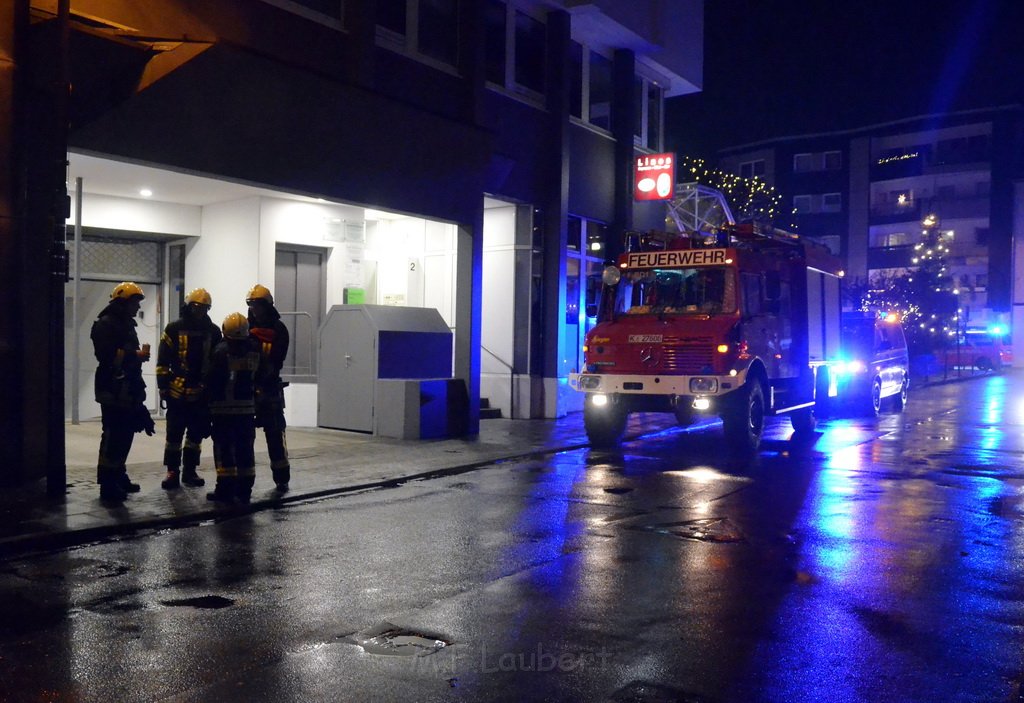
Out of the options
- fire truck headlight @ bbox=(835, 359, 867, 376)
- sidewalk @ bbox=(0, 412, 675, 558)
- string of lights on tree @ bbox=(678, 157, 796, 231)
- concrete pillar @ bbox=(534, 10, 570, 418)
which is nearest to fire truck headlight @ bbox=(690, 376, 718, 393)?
sidewalk @ bbox=(0, 412, 675, 558)

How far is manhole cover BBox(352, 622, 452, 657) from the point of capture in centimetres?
524

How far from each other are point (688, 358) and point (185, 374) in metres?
7.01

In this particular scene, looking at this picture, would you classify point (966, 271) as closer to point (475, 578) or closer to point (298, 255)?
point (298, 255)

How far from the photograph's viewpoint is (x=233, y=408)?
9492mm

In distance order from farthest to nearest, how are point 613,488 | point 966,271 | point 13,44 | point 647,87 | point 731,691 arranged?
point 966,271 → point 647,87 → point 613,488 → point 13,44 → point 731,691

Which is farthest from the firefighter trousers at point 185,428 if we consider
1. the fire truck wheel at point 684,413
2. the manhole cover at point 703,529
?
the fire truck wheel at point 684,413

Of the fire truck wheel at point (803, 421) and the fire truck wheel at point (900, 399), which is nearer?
the fire truck wheel at point (803, 421)

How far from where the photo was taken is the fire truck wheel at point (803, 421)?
1698 centimetres

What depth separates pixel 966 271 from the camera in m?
63.5

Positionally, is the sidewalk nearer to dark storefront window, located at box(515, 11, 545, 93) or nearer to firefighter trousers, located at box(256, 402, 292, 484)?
firefighter trousers, located at box(256, 402, 292, 484)

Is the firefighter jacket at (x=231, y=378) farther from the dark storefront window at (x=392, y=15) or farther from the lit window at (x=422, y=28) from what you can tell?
the dark storefront window at (x=392, y=15)

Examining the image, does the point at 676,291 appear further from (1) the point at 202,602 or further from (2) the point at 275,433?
(1) the point at 202,602

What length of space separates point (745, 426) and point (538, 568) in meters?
7.69

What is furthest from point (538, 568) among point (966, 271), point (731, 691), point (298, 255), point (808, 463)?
point (966, 271)
